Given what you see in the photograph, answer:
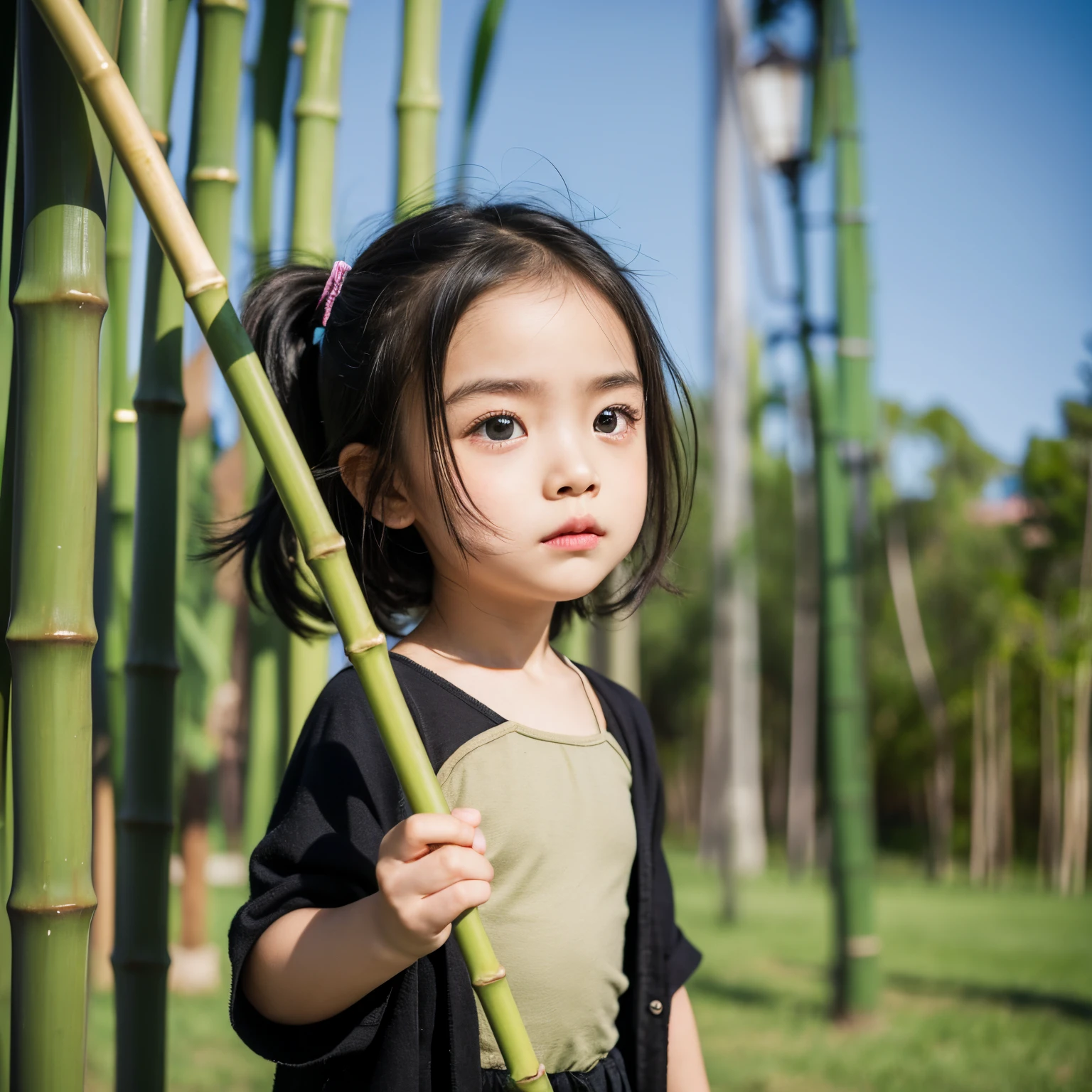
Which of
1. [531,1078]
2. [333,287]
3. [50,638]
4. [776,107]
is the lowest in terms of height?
[531,1078]

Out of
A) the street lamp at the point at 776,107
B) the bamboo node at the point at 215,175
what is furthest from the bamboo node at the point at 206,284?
the street lamp at the point at 776,107

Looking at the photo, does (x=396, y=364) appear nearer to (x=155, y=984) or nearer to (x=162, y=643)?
(x=162, y=643)

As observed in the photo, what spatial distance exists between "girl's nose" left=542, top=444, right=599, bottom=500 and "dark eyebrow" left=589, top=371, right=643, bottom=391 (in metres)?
0.05

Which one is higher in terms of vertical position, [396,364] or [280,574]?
[396,364]

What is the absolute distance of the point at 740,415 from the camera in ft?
15.0

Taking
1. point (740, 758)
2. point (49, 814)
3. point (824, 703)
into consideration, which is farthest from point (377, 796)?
point (740, 758)

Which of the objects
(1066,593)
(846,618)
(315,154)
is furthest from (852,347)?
(1066,593)

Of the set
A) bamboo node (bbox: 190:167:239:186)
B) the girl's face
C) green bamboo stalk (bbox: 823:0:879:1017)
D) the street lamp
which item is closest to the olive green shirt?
the girl's face

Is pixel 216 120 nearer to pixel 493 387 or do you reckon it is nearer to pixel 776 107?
pixel 493 387

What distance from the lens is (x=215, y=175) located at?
79cm

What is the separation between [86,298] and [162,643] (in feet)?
0.89

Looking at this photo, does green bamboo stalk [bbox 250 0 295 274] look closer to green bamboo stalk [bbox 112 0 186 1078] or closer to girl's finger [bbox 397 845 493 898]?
green bamboo stalk [bbox 112 0 186 1078]

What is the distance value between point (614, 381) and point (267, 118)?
0.55 metres

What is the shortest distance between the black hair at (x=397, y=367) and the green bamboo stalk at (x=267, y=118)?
23 cm
